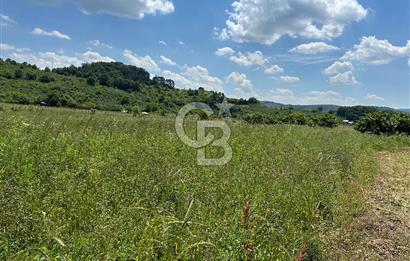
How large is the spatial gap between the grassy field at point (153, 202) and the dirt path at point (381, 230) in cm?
20

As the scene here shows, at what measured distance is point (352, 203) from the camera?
4.96 meters

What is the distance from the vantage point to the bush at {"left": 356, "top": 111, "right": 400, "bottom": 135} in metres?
23.0

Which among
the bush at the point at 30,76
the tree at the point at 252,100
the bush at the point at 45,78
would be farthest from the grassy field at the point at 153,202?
the bush at the point at 45,78

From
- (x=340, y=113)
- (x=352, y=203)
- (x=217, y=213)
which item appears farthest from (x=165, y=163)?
(x=340, y=113)

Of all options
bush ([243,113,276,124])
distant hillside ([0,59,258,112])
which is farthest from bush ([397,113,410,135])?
distant hillside ([0,59,258,112])

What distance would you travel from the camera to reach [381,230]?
13.9 feet

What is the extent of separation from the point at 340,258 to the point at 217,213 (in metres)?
1.25

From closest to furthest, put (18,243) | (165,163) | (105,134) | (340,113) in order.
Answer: (18,243)
(165,163)
(105,134)
(340,113)

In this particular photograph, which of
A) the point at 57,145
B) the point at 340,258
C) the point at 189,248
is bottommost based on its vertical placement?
the point at 340,258

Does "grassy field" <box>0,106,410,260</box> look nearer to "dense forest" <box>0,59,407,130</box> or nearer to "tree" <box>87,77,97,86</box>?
"dense forest" <box>0,59,407,130</box>

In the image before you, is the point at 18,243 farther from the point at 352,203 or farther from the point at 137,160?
the point at 352,203

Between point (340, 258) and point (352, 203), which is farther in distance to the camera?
point (352, 203)

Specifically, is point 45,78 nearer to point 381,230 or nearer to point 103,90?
point 103,90

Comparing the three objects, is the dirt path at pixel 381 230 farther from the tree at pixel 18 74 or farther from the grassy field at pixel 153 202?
the tree at pixel 18 74
